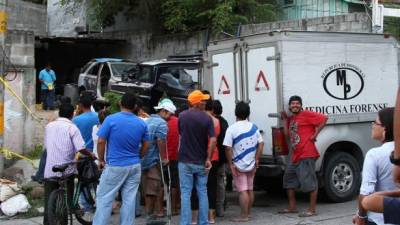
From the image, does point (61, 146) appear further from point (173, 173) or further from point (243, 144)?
point (243, 144)

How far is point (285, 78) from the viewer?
852cm

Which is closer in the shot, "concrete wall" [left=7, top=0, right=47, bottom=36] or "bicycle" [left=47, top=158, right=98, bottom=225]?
"bicycle" [left=47, top=158, right=98, bottom=225]

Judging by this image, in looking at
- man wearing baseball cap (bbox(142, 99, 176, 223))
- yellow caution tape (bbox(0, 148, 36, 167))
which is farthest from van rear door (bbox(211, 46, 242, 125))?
yellow caution tape (bbox(0, 148, 36, 167))

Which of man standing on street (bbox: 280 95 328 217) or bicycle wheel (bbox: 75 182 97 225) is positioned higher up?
man standing on street (bbox: 280 95 328 217)

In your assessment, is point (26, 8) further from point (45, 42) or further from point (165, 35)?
point (165, 35)

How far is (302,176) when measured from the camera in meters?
8.23

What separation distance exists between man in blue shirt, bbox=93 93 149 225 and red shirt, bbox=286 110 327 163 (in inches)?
105

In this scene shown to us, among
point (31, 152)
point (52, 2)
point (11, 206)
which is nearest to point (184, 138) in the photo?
point (11, 206)

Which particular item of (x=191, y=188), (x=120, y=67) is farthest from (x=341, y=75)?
(x=120, y=67)

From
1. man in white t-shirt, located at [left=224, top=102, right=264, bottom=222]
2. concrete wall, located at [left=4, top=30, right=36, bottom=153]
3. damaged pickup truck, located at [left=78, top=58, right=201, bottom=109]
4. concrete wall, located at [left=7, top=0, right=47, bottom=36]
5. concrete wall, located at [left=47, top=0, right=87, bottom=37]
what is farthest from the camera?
concrete wall, located at [left=47, top=0, right=87, bottom=37]

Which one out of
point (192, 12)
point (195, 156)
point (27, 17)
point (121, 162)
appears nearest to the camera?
point (121, 162)

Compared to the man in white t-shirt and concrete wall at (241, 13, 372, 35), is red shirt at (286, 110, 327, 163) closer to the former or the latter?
the man in white t-shirt

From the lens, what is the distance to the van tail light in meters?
8.48

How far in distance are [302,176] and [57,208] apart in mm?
3390
